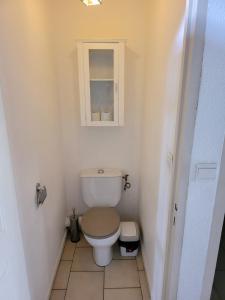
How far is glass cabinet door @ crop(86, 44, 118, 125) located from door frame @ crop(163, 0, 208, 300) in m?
1.01

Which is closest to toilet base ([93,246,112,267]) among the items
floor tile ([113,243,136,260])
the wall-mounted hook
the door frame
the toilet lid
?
floor tile ([113,243,136,260])

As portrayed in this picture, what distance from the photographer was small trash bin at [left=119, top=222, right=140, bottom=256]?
1935 millimetres

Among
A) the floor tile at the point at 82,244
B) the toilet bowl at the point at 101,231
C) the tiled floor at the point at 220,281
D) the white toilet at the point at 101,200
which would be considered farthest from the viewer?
the floor tile at the point at 82,244

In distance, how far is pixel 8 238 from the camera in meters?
0.82

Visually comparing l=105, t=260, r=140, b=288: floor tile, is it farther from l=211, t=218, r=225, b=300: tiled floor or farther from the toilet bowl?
l=211, t=218, r=225, b=300: tiled floor

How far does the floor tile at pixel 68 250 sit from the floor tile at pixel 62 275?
6 centimetres

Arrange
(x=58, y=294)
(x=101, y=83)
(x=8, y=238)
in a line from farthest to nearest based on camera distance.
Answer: (x=101, y=83) < (x=58, y=294) < (x=8, y=238)

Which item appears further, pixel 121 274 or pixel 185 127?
pixel 121 274

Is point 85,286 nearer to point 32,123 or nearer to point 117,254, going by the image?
point 117,254

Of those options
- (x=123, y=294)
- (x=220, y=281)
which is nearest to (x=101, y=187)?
(x=123, y=294)

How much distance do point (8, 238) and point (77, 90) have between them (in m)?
1.42

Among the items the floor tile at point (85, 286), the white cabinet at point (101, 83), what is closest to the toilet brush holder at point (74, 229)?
the floor tile at point (85, 286)

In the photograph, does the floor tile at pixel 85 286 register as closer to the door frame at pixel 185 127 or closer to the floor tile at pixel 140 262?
the floor tile at pixel 140 262

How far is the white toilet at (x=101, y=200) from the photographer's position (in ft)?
5.90
